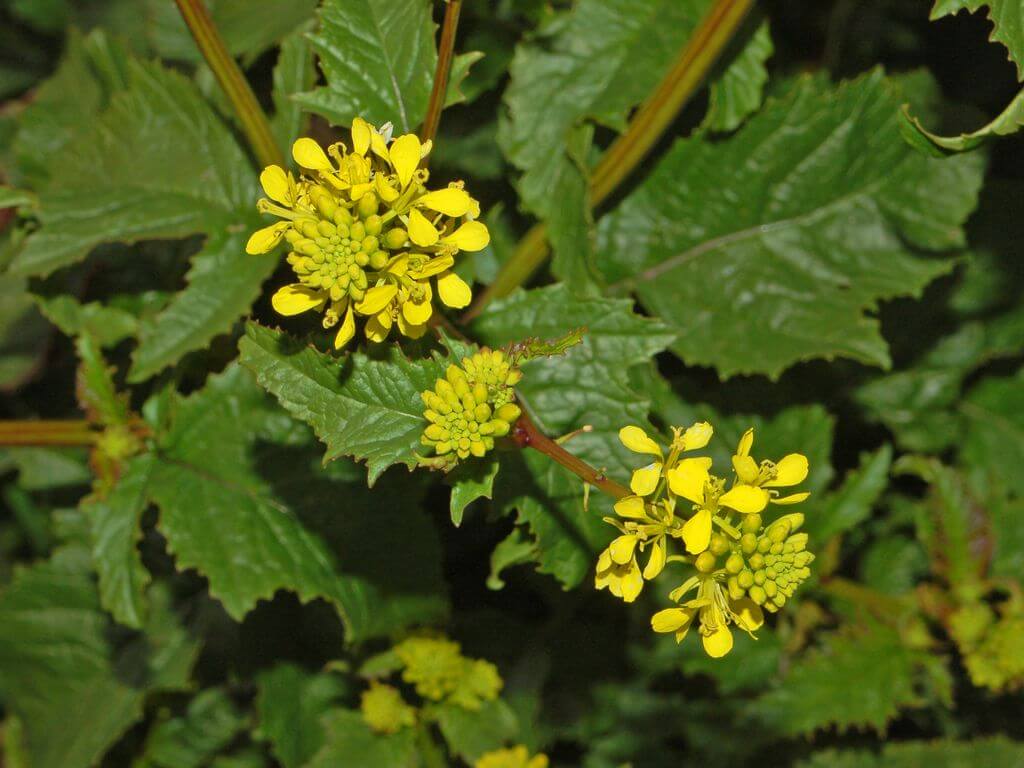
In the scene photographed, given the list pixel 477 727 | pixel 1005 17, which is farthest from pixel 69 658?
pixel 1005 17

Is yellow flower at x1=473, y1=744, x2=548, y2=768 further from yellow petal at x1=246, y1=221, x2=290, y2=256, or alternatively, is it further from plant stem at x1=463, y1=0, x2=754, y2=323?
yellow petal at x1=246, y1=221, x2=290, y2=256

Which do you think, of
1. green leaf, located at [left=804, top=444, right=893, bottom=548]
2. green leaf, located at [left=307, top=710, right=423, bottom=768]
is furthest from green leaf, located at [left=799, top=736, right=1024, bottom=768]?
green leaf, located at [left=307, top=710, right=423, bottom=768]

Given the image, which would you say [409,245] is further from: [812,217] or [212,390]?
[812,217]

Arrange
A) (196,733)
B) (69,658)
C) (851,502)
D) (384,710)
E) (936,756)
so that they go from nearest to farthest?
(384,710), (851,502), (936,756), (69,658), (196,733)

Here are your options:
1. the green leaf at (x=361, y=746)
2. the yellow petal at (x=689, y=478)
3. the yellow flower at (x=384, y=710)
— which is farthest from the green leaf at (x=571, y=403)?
the green leaf at (x=361, y=746)

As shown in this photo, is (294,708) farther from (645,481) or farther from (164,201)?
(645,481)

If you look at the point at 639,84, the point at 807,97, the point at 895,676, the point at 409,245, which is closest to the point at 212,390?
the point at 409,245
